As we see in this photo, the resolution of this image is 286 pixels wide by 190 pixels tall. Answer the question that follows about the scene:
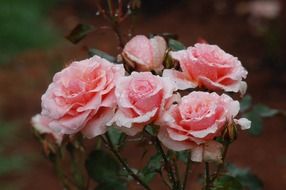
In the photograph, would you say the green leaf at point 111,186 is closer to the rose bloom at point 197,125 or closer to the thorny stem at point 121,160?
the thorny stem at point 121,160

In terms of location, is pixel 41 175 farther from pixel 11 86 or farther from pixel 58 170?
pixel 58 170

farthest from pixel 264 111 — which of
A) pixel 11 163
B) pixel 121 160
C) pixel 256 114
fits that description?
pixel 11 163

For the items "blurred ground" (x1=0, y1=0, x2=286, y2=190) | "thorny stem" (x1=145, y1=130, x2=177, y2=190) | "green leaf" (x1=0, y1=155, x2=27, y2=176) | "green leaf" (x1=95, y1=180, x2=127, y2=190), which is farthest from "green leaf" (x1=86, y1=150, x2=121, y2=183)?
"green leaf" (x1=0, y1=155, x2=27, y2=176)

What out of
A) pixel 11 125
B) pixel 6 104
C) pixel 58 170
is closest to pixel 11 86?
pixel 6 104

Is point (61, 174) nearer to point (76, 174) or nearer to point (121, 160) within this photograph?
point (76, 174)

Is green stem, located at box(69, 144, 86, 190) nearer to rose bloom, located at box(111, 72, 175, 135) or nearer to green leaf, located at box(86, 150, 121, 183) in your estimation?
green leaf, located at box(86, 150, 121, 183)

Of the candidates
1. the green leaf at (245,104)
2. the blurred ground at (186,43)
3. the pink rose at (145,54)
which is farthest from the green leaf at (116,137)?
the blurred ground at (186,43)
